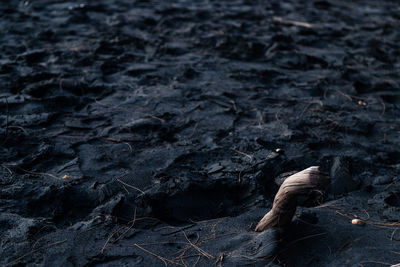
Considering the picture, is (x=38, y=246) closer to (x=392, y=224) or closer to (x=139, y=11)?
(x=392, y=224)

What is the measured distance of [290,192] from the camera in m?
2.18

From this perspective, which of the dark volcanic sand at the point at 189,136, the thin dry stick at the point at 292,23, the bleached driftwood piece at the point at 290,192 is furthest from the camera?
the thin dry stick at the point at 292,23

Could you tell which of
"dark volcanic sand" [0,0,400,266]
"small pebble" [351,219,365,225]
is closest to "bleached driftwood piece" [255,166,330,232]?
"dark volcanic sand" [0,0,400,266]

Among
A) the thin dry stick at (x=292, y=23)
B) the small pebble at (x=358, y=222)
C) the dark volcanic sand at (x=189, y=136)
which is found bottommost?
the small pebble at (x=358, y=222)

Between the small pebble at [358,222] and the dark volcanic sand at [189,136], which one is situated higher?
the dark volcanic sand at [189,136]

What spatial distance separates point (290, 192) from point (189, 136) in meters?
1.32

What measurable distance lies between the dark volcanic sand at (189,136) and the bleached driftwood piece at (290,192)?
0.08 meters

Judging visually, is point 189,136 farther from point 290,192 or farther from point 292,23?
point 292,23

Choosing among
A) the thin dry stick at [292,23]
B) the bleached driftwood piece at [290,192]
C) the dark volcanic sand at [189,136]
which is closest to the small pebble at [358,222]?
the dark volcanic sand at [189,136]

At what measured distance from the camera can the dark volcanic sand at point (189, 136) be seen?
2.29 meters

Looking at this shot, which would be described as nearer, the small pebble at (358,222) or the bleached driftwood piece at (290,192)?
the bleached driftwood piece at (290,192)

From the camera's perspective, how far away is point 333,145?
327cm

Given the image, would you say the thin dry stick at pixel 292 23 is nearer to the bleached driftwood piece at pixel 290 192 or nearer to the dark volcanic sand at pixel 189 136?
the dark volcanic sand at pixel 189 136

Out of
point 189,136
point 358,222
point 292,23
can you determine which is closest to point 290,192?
point 358,222
